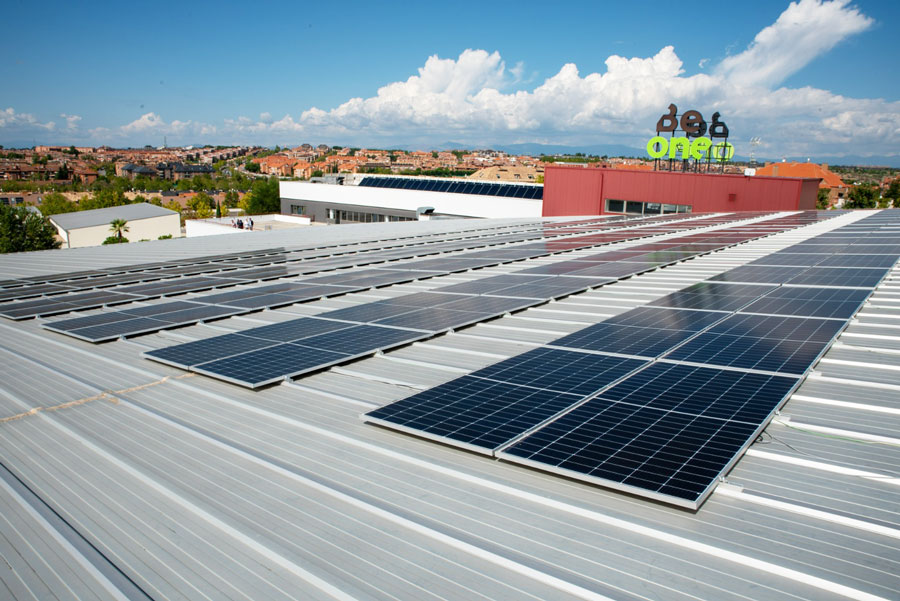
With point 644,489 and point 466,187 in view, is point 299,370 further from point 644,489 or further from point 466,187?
point 466,187

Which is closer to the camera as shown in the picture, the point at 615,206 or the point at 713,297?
the point at 713,297

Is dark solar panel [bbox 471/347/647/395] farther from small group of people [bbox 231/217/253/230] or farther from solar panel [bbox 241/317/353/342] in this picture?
small group of people [bbox 231/217/253/230]

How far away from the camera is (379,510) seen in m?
5.38

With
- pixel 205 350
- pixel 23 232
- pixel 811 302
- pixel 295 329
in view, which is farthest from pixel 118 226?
pixel 811 302

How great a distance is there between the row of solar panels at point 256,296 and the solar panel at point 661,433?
368 inches

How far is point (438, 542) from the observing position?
192 inches

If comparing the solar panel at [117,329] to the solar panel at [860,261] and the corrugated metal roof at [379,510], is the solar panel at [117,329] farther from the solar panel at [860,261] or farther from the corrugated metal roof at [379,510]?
the solar panel at [860,261]

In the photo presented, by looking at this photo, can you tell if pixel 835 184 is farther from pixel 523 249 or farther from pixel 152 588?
pixel 152 588

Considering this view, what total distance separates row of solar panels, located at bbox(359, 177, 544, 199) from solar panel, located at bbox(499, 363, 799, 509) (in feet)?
164

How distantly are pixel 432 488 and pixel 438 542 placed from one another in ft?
2.98

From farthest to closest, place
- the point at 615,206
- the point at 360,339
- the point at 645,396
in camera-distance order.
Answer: the point at 615,206 → the point at 360,339 → the point at 645,396

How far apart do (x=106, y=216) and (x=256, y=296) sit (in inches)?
2932

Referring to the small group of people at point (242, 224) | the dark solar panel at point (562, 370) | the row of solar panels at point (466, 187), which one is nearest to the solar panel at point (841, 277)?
the dark solar panel at point (562, 370)

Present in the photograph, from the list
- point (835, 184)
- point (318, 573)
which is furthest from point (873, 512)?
point (835, 184)
